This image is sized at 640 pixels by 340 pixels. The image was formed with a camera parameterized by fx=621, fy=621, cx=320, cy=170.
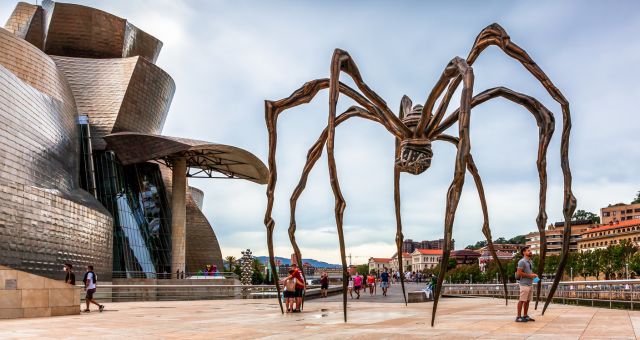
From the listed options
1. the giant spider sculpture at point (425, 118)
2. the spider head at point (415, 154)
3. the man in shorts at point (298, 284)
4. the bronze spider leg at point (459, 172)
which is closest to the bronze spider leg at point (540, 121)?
the giant spider sculpture at point (425, 118)

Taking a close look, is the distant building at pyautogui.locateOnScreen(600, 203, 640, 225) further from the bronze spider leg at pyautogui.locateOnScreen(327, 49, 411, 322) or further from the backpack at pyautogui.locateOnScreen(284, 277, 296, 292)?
the bronze spider leg at pyautogui.locateOnScreen(327, 49, 411, 322)

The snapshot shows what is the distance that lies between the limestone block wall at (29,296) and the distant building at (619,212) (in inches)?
5591

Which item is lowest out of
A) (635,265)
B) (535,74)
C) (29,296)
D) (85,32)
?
(635,265)

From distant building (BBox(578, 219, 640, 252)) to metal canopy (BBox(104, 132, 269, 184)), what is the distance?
7964cm

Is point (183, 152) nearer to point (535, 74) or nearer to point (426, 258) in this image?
point (535, 74)

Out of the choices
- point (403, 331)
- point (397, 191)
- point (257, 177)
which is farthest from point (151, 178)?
point (403, 331)

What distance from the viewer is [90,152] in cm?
4034

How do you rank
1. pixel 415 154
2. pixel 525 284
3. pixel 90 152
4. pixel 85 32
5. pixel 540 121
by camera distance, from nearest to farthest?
pixel 540 121
pixel 415 154
pixel 525 284
pixel 90 152
pixel 85 32

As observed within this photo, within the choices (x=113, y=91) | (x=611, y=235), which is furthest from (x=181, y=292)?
(x=611, y=235)

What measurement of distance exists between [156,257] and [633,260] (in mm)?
61447

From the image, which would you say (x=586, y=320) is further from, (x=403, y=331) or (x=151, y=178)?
(x=151, y=178)

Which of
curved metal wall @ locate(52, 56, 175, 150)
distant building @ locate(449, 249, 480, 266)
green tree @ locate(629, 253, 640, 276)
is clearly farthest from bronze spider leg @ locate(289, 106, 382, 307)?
distant building @ locate(449, 249, 480, 266)

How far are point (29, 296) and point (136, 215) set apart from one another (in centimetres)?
2867

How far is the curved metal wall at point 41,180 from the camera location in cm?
2625
